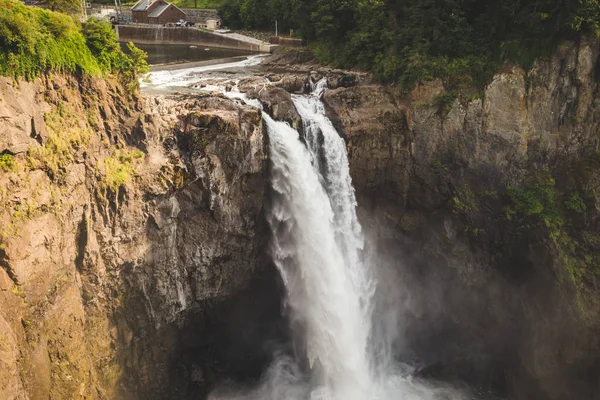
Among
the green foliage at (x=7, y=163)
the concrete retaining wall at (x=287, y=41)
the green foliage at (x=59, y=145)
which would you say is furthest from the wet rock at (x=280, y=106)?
the concrete retaining wall at (x=287, y=41)

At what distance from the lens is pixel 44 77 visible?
1402 centimetres

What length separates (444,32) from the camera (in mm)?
23219

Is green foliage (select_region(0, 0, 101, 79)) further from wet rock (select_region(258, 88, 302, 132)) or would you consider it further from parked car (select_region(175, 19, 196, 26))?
parked car (select_region(175, 19, 196, 26))

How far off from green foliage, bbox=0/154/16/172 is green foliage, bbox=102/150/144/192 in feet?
10.2

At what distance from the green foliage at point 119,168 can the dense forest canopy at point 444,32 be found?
13735 millimetres

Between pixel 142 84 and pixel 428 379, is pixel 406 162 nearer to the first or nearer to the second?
pixel 428 379

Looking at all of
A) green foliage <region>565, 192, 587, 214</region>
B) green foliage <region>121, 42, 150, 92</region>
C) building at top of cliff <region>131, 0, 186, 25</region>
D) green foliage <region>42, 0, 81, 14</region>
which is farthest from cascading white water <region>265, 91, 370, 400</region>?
building at top of cliff <region>131, 0, 186, 25</region>

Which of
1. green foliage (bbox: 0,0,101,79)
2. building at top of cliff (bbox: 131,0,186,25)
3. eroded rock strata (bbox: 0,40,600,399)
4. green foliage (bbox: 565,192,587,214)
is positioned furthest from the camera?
building at top of cliff (bbox: 131,0,186,25)

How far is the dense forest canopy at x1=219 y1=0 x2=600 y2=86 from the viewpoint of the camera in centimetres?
2089

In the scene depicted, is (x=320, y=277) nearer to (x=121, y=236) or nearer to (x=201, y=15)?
(x=121, y=236)

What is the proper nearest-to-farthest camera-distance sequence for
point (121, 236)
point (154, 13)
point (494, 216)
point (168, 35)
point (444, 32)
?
point (121, 236) < point (494, 216) < point (444, 32) < point (168, 35) < point (154, 13)

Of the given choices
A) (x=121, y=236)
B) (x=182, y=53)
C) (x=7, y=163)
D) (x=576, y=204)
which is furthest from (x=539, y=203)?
(x=182, y=53)

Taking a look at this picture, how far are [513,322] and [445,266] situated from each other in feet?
13.2

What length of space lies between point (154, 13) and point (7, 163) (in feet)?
154
